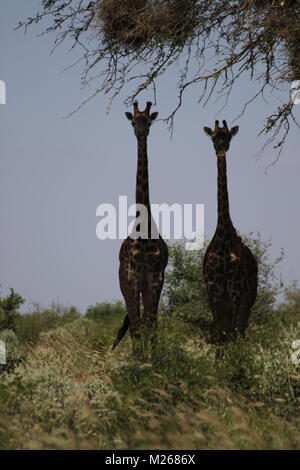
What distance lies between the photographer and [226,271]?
43.5ft

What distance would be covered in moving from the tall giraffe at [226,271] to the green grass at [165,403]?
0.73m

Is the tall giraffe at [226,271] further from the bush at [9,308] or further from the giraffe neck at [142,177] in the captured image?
the bush at [9,308]

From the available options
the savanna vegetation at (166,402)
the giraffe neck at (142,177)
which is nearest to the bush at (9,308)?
the savanna vegetation at (166,402)

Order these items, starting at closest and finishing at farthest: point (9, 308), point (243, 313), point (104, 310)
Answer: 1. point (243, 313)
2. point (9, 308)
3. point (104, 310)

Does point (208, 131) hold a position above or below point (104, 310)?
above

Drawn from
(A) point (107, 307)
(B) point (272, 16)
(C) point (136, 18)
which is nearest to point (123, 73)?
(C) point (136, 18)

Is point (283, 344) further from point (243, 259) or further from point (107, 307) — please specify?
point (107, 307)

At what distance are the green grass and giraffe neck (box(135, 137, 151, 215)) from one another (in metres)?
3.17

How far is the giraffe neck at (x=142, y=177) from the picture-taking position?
13758 mm

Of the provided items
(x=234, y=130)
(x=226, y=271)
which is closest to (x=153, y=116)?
(x=234, y=130)

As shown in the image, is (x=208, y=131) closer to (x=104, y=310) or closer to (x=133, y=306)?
(x=133, y=306)

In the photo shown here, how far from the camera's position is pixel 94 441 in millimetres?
8797

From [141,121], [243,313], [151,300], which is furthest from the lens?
[141,121]

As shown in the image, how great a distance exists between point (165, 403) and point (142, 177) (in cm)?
557
